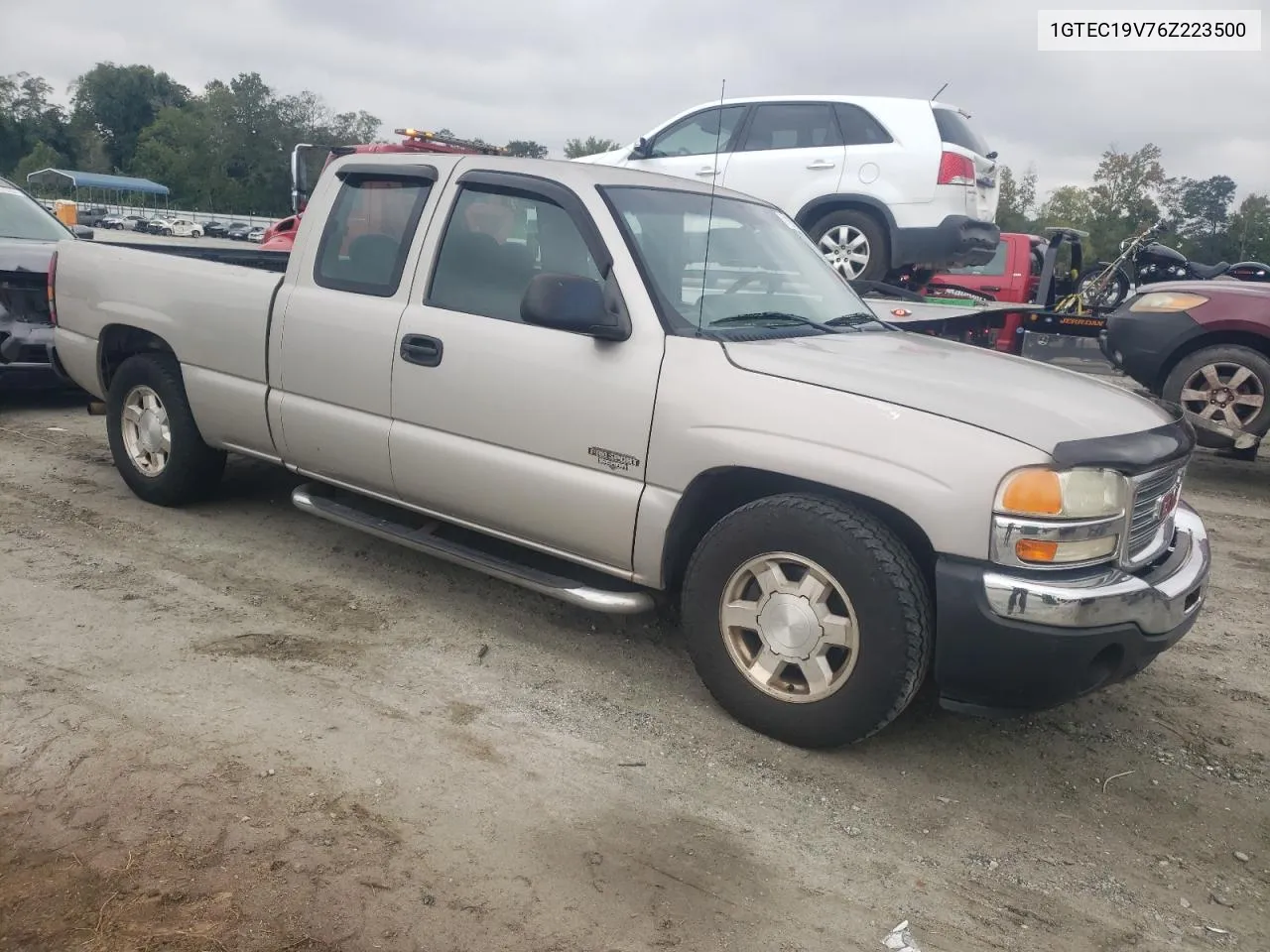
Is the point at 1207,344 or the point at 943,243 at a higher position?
the point at 943,243

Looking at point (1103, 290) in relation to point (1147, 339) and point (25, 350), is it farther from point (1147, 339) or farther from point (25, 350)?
point (25, 350)

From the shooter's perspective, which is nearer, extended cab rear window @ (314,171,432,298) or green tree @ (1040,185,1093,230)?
extended cab rear window @ (314,171,432,298)

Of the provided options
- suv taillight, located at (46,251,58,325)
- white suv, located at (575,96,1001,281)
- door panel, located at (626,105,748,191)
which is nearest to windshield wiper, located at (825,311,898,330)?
white suv, located at (575,96,1001,281)

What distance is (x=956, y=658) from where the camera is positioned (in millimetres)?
2990

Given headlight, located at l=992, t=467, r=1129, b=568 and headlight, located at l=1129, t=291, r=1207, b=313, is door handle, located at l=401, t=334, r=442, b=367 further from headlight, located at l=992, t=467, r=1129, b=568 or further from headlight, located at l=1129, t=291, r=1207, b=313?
headlight, located at l=1129, t=291, r=1207, b=313

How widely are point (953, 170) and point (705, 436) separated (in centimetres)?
561

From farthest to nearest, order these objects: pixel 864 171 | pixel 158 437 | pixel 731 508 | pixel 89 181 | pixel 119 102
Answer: pixel 119 102 < pixel 89 181 < pixel 864 171 < pixel 158 437 < pixel 731 508

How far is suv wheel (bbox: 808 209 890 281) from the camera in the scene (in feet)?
27.0

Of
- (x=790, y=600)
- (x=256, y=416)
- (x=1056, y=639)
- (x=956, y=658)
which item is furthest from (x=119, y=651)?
(x=1056, y=639)

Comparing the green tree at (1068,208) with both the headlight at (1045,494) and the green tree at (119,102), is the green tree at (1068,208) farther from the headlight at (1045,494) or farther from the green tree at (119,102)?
the green tree at (119,102)

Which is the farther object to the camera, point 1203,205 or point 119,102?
point 119,102

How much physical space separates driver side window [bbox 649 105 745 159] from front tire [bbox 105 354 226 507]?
16.7 ft

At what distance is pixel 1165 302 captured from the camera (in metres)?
7.47

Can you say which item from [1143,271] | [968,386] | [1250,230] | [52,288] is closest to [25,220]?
[52,288]
